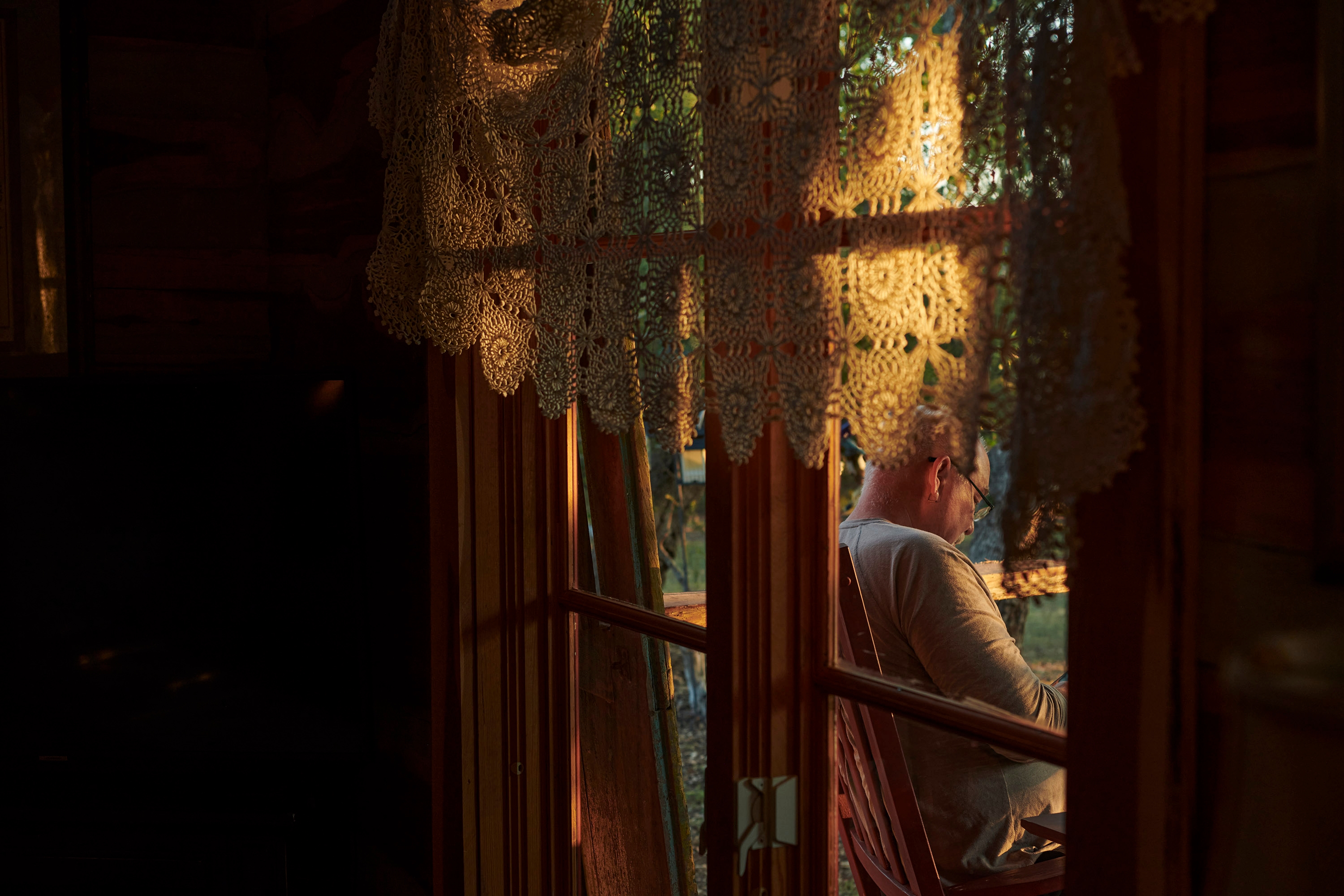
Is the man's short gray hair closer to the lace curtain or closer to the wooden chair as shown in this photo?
the lace curtain

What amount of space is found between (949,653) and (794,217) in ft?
1.62

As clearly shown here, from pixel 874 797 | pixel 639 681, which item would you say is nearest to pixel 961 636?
pixel 874 797

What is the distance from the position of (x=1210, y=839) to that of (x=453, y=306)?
1.09 m

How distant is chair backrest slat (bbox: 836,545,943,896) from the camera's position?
1108mm

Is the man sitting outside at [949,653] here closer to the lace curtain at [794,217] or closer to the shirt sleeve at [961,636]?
the shirt sleeve at [961,636]

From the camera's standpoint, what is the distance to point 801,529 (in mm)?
1184

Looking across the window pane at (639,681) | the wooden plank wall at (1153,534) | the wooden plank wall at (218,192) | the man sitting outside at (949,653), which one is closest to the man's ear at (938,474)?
the man sitting outside at (949,653)

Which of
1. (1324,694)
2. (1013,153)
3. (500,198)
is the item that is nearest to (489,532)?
(500,198)

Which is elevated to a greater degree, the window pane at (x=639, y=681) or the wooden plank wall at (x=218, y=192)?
the wooden plank wall at (x=218, y=192)

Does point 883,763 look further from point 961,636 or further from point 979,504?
point 979,504

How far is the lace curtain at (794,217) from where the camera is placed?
705 millimetres

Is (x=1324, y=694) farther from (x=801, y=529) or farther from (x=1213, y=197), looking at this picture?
(x=801, y=529)

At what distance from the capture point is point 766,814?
3.92 feet

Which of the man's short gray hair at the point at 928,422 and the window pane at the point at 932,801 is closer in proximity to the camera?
the man's short gray hair at the point at 928,422
